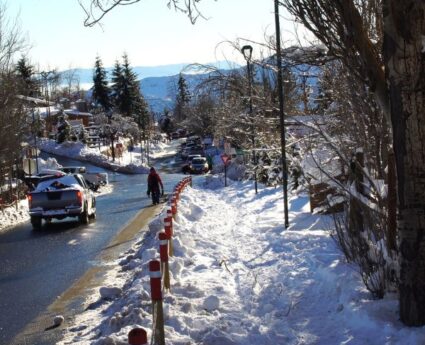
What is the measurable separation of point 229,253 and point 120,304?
3335mm

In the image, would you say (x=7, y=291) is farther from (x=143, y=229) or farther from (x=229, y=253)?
(x=143, y=229)

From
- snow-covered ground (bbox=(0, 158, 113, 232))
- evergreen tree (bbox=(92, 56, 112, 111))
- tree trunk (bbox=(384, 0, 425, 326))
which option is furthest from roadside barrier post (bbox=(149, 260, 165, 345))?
evergreen tree (bbox=(92, 56, 112, 111))

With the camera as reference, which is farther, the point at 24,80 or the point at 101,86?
the point at 101,86

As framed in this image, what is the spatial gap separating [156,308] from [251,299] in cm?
199

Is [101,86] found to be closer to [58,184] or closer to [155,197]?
[155,197]

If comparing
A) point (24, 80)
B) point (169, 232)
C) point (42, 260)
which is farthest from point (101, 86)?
point (169, 232)

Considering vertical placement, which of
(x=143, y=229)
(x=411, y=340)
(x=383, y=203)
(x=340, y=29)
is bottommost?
(x=143, y=229)

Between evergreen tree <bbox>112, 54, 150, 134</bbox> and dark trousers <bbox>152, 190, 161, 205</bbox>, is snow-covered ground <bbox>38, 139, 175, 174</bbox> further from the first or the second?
dark trousers <bbox>152, 190, 161, 205</bbox>

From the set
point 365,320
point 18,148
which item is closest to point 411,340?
point 365,320

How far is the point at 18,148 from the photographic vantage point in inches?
1139

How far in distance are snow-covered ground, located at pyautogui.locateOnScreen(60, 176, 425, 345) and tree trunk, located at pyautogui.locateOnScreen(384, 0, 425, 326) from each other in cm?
47

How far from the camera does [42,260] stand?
13.1 meters

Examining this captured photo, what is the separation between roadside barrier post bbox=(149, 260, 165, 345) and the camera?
18.5 ft

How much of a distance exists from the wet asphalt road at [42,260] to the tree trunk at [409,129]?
496 cm
